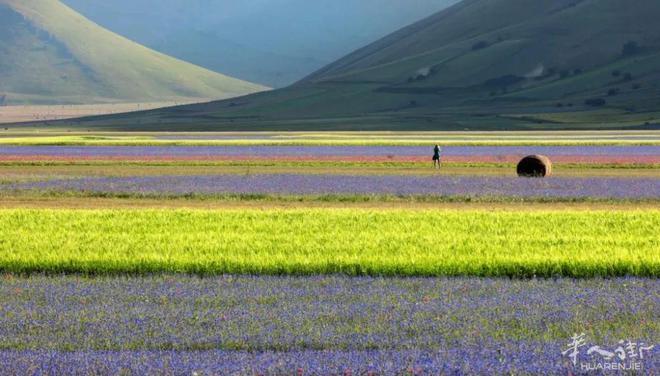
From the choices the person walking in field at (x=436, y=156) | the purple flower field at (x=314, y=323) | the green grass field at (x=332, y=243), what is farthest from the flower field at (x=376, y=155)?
the purple flower field at (x=314, y=323)

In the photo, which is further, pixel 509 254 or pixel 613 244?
pixel 613 244

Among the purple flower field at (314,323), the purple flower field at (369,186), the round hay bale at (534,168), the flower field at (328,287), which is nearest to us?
the purple flower field at (314,323)

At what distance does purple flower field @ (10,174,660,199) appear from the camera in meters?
43.6

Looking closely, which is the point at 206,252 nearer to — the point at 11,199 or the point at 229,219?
the point at 229,219

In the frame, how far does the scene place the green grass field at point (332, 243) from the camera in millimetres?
20734

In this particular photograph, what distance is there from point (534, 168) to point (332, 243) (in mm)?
32085

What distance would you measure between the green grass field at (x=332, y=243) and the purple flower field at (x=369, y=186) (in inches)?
420

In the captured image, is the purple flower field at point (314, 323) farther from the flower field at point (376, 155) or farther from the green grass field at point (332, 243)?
the flower field at point (376, 155)

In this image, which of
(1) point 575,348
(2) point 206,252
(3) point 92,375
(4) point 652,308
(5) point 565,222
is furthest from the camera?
(5) point 565,222

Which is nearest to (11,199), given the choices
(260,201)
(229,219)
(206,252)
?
(260,201)

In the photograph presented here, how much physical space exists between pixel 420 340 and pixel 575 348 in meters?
2.11

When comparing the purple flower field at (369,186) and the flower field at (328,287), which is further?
the purple flower field at (369,186)

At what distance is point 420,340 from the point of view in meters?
14.1

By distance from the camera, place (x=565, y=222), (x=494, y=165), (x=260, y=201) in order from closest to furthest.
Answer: (x=565, y=222) < (x=260, y=201) < (x=494, y=165)
